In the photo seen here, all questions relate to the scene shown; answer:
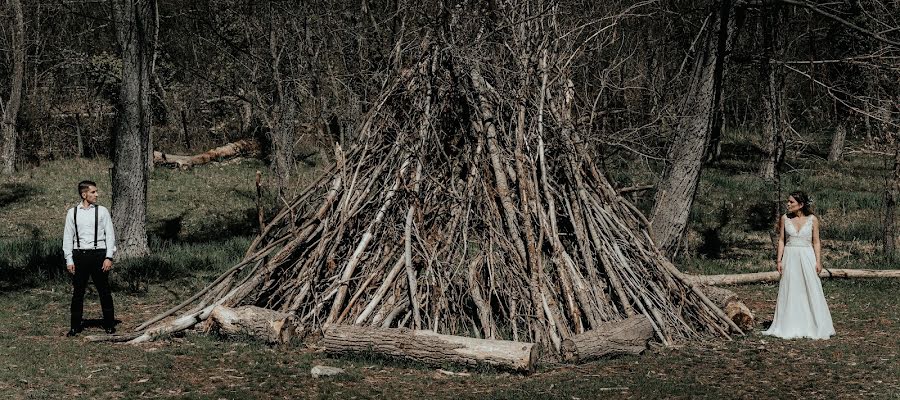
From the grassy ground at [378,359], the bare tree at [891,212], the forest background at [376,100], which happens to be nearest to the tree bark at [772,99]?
the forest background at [376,100]

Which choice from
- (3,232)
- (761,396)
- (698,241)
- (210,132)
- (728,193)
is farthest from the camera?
(210,132)

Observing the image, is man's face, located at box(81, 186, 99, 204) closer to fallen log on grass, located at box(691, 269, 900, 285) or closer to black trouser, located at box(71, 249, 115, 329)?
black trouser, located at box(71, 249, 115, 329)

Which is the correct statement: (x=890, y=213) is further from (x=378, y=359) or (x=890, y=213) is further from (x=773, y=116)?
(x=378, y=359)

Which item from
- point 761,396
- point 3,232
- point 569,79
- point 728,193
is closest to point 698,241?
point 728,193

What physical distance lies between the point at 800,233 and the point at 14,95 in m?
22.1

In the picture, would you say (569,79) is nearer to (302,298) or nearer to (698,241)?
(302,298)

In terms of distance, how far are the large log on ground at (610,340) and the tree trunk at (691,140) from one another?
408 cm

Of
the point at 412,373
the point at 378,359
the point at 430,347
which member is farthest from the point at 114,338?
the point at 430,347

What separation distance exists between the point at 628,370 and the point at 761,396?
4.09 ft

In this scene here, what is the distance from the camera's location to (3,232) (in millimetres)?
21172

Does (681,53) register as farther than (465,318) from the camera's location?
Yes

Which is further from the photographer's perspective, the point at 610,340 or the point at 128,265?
the point at 128,265

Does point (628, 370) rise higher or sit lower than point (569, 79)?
lower

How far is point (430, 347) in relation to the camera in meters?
9.25
